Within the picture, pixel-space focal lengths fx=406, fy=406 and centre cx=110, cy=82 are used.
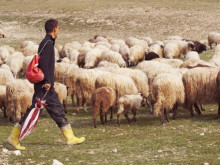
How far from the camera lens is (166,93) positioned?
955 cm

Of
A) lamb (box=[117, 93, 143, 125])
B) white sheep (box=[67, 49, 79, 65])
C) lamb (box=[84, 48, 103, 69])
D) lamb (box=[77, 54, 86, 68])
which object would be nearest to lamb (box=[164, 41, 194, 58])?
lamb (box=[84, 48, 103, 69])

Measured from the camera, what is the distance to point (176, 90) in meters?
9.68

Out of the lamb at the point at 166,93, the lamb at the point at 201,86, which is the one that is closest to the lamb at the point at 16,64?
the lamb at the point at 166,93

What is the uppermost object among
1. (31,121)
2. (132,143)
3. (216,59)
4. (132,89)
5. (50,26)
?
(50,26)

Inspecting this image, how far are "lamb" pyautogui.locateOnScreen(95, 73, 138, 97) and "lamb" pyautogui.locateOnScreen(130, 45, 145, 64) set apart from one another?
32.6 ft

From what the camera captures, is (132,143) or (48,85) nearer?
(48,85)

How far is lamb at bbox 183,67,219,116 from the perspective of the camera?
A: 978 centimetres

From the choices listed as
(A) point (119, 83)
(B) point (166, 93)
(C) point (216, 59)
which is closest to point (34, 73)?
(B) point (166, 93)

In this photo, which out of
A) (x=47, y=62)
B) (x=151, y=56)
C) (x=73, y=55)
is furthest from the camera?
(x=73, y=55)

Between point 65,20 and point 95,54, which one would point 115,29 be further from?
point 95,54

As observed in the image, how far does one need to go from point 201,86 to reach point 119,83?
88.8 inches

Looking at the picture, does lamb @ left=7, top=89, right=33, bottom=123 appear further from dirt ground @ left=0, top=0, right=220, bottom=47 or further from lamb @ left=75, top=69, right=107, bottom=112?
dirt ground @ left=0, top=0, right=220, bottom=47

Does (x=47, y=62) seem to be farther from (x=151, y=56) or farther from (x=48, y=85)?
(x=151, y=56)

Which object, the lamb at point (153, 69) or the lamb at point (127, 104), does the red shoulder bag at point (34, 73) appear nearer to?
the lamb at point (127, 104)
